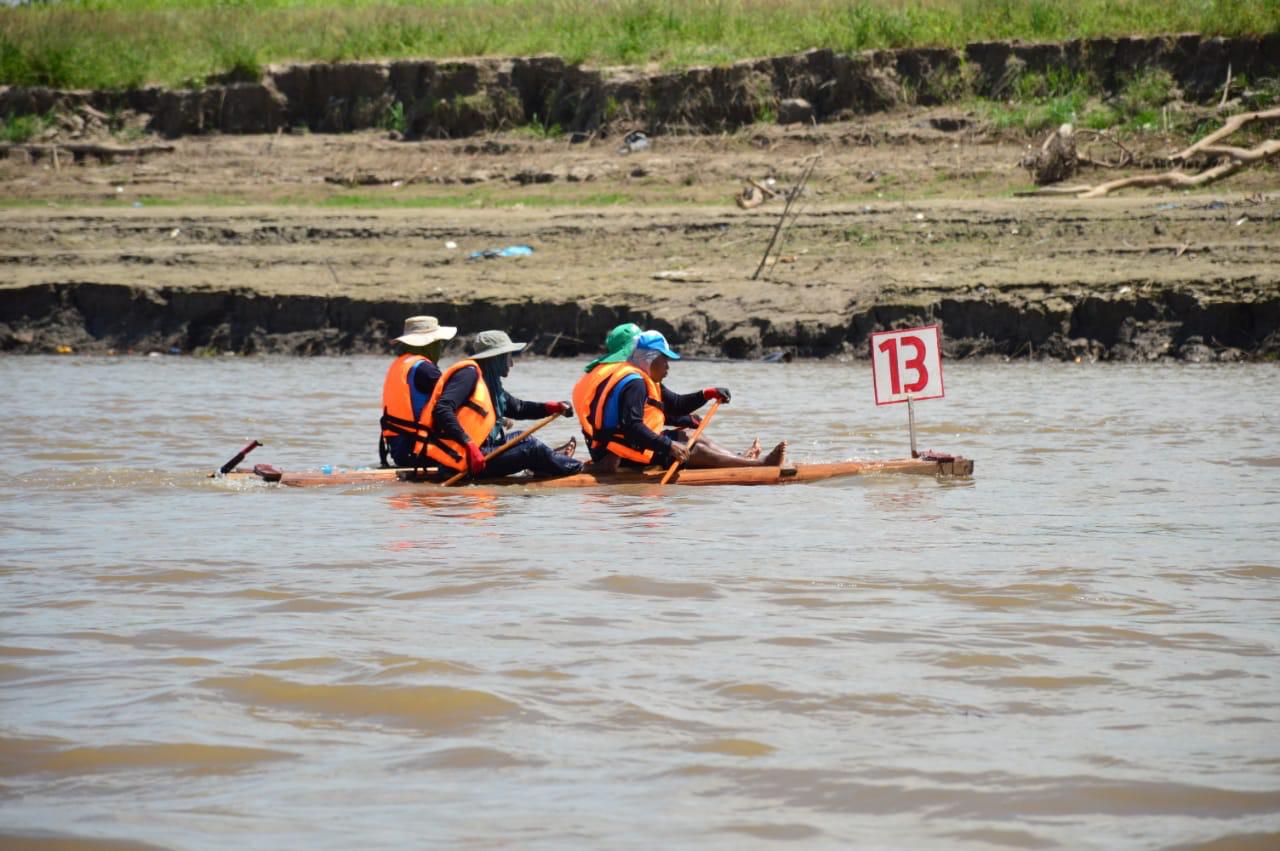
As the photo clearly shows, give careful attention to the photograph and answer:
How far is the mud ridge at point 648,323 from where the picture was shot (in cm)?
1742

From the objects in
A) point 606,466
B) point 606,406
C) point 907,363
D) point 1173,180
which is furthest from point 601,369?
point 1173,180

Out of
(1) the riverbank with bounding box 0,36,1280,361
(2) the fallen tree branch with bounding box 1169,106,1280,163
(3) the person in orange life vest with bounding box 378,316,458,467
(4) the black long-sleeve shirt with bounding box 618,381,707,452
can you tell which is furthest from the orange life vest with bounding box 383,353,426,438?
(2) the fallen tree branch with bounding box 1169,106,1280,163

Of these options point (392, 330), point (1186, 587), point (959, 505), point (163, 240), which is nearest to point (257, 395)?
point (392, 330)

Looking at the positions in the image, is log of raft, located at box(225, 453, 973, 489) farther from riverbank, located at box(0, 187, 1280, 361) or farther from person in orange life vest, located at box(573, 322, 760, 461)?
riverbank, located at box(0, 187, 1280, 361)

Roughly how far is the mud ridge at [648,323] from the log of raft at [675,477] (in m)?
7.69

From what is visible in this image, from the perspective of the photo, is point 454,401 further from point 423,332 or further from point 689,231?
point 689,231

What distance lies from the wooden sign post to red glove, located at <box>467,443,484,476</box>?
2.58 meters

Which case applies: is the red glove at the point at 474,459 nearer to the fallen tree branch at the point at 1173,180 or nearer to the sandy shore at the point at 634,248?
→ the sandy shore at the point at 634,248

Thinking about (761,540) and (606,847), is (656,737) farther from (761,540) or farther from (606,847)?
(761,540)

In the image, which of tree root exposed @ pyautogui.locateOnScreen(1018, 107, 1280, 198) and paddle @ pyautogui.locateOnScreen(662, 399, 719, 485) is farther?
tree root exposed @ pyautogui.locateOnScreen(1018, 107, 1280, 198)

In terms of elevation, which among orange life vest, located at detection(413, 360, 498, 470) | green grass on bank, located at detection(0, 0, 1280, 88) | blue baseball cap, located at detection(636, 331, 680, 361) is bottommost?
orange life vest, located at detection(413, 360, 498, 470)

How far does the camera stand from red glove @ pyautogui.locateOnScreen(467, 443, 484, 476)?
33.3ft

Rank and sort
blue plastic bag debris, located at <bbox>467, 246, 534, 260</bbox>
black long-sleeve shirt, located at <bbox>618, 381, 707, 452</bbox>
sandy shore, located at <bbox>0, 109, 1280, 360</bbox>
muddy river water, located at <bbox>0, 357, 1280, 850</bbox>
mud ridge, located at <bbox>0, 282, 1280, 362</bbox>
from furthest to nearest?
blue plastic bag debris, located at <bbox>467, 246, 534, 260</bbox>
sandy shore, located at <bbox>0, 109, 1280, 360</bbox>
mud ridge, located at <bbox>0, 282, 1280, 362</bbox>
black long-sleeve shirt, located at <bbox>618, 381, 707, 452</bbox>
muddy river water, located at <bbox>0, 357, 1280, 850</bbox>

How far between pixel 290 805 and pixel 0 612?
2770mm
